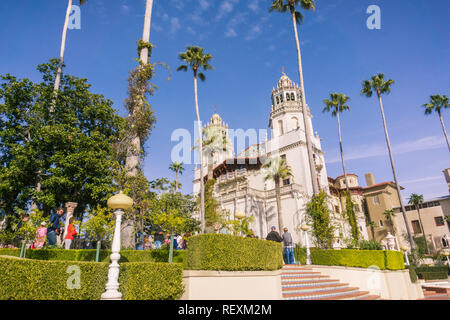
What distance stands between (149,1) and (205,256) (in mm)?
18753

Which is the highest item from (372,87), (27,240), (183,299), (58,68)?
(372,87)

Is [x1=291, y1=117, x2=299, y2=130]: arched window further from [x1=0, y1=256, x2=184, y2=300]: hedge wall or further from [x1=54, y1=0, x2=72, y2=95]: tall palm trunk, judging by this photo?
[x1=0, y1=256, x2=184, y2=300]: hedge wall

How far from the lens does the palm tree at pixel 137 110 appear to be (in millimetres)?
14201

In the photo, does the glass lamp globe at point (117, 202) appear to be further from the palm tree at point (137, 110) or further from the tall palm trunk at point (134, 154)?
the palm tree at point (137, 110)

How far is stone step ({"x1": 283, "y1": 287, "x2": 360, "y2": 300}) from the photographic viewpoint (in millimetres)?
9047

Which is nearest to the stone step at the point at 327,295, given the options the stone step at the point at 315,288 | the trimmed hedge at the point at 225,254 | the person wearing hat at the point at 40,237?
the stone step at the point at 315,288

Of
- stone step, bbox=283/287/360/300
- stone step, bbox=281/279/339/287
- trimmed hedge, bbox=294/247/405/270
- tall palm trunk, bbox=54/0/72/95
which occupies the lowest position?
stone step, bbox=283/287/360/300

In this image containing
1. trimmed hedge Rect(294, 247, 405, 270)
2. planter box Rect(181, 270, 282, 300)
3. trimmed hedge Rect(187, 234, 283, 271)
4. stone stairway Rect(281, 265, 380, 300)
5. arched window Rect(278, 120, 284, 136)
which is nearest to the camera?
planter box Rect(181, 270, 282, 300)

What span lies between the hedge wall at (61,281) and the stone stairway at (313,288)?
4928 millimetres

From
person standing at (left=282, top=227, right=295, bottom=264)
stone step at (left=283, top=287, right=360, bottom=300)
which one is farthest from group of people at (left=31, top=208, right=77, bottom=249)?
person standing at (left=282, top=227, right=295, bottom=264)

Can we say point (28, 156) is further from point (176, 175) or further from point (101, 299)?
point (176, 175)

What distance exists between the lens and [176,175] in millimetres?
50625

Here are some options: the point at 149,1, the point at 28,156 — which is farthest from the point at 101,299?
the point at 149,1

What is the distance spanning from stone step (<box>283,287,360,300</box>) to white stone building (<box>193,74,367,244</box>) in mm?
19524
